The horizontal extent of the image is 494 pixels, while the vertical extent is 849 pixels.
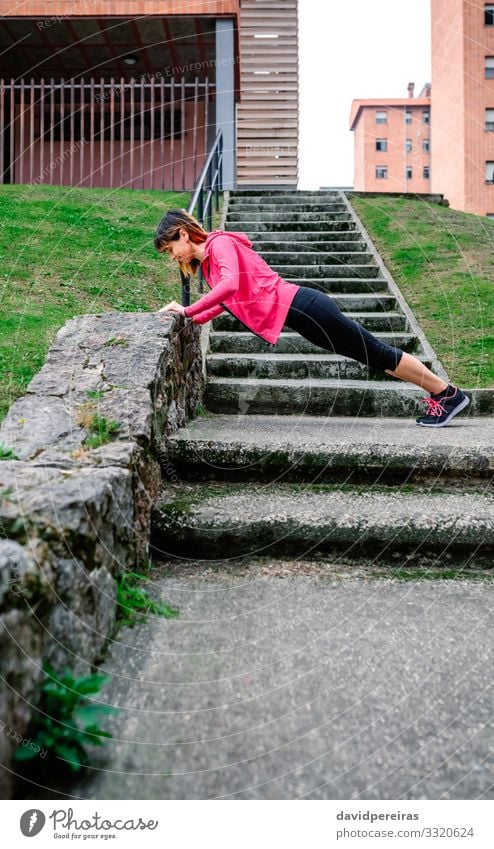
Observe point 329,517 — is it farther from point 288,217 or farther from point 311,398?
point 288,217

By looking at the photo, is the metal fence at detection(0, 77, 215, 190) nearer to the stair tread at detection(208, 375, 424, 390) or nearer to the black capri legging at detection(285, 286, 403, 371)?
the stair tread at detection(208, 375, 424, 390)

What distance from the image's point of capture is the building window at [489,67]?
28609 millimetres

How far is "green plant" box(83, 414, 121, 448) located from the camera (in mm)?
1901

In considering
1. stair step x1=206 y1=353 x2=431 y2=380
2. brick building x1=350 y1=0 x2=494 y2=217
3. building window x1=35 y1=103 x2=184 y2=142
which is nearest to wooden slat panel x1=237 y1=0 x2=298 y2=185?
building window x1=35 y1=103 x2=184 y2=142

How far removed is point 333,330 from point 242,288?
0.51 meters

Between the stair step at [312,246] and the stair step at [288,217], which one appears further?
the stair step at [288,217]

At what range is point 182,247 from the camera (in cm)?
282

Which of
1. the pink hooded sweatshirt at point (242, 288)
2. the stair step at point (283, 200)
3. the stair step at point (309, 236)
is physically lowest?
the pink hooded sweatshirt at point (242, 288)

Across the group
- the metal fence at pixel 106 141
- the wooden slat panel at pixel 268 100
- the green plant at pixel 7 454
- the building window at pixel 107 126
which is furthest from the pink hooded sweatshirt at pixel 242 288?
the wooden slat panel at pixel 268 100

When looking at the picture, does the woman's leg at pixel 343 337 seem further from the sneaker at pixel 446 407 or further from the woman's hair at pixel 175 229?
the woman's hair at pixel 175 229

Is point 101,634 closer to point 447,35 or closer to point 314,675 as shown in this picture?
point 314,675

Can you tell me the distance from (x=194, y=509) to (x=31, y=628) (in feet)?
3.05

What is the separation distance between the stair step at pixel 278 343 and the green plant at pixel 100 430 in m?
2.33
